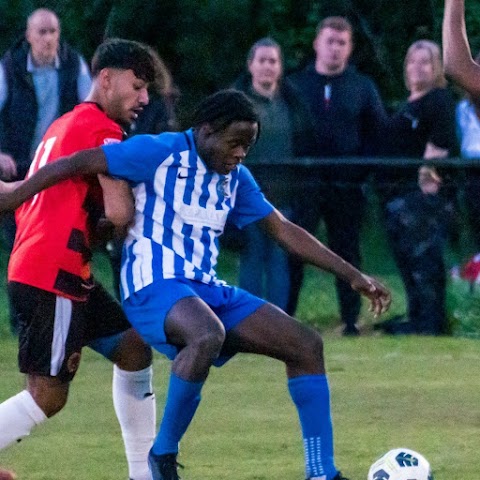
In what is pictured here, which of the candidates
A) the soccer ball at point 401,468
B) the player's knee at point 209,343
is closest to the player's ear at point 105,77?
the player's knee at point 209,343

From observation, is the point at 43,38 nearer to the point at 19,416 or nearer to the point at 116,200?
the point at 116,200

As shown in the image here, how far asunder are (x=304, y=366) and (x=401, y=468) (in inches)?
20.6

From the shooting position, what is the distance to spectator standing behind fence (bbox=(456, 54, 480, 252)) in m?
10.3

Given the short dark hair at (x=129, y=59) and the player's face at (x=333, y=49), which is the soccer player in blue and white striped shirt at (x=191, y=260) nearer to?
the short dark hair at (x=129, y=59)

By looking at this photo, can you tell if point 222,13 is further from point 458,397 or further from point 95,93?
point 95,93

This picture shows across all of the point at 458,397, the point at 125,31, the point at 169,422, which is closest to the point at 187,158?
the point at 169,422

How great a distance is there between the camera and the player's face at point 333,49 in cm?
1034

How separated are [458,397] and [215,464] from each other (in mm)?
2076

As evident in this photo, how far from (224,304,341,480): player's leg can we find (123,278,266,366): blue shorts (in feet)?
0.22

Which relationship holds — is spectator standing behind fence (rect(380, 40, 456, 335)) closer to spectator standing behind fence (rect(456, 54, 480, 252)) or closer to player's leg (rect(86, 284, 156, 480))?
spectator standing behind fence (rect(456, 54, 480, 252))

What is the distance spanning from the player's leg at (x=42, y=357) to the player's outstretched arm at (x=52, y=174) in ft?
1.24

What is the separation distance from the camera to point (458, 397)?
8234 millimetres

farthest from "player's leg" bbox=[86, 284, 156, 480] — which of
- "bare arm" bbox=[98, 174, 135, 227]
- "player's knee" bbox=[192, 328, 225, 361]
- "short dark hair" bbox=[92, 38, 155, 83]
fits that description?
"short dark hair" bbox=[92, 38, 155, 83]

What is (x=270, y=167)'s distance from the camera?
33.9 feet
